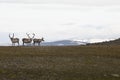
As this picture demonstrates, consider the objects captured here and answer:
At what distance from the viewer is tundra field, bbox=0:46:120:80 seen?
38.2 m

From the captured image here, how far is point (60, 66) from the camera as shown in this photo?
4316 cm

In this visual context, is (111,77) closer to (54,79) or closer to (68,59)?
(54,79)

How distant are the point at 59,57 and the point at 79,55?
130 inches

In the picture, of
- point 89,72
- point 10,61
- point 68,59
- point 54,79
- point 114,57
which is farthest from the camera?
point 114,57

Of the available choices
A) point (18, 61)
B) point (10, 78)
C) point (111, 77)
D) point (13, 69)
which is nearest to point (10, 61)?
point (18, 61)

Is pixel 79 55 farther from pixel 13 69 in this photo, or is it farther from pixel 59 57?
pixel 13 69

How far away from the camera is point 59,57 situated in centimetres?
5069

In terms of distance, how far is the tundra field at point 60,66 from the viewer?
38.2 metres

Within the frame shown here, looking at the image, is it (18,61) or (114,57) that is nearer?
(18,61)

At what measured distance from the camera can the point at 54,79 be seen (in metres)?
36.8

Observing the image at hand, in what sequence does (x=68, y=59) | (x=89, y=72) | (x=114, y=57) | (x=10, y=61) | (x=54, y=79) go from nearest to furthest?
(x=54, y=79)
(x=89, y=72)
(x=10, y=61)
(x=68, y=59)
(x=114, y=57)

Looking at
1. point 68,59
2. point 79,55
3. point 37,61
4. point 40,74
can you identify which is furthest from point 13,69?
point 79,55

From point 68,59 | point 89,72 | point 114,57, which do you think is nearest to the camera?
point 89,72

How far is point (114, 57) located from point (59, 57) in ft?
20.2
